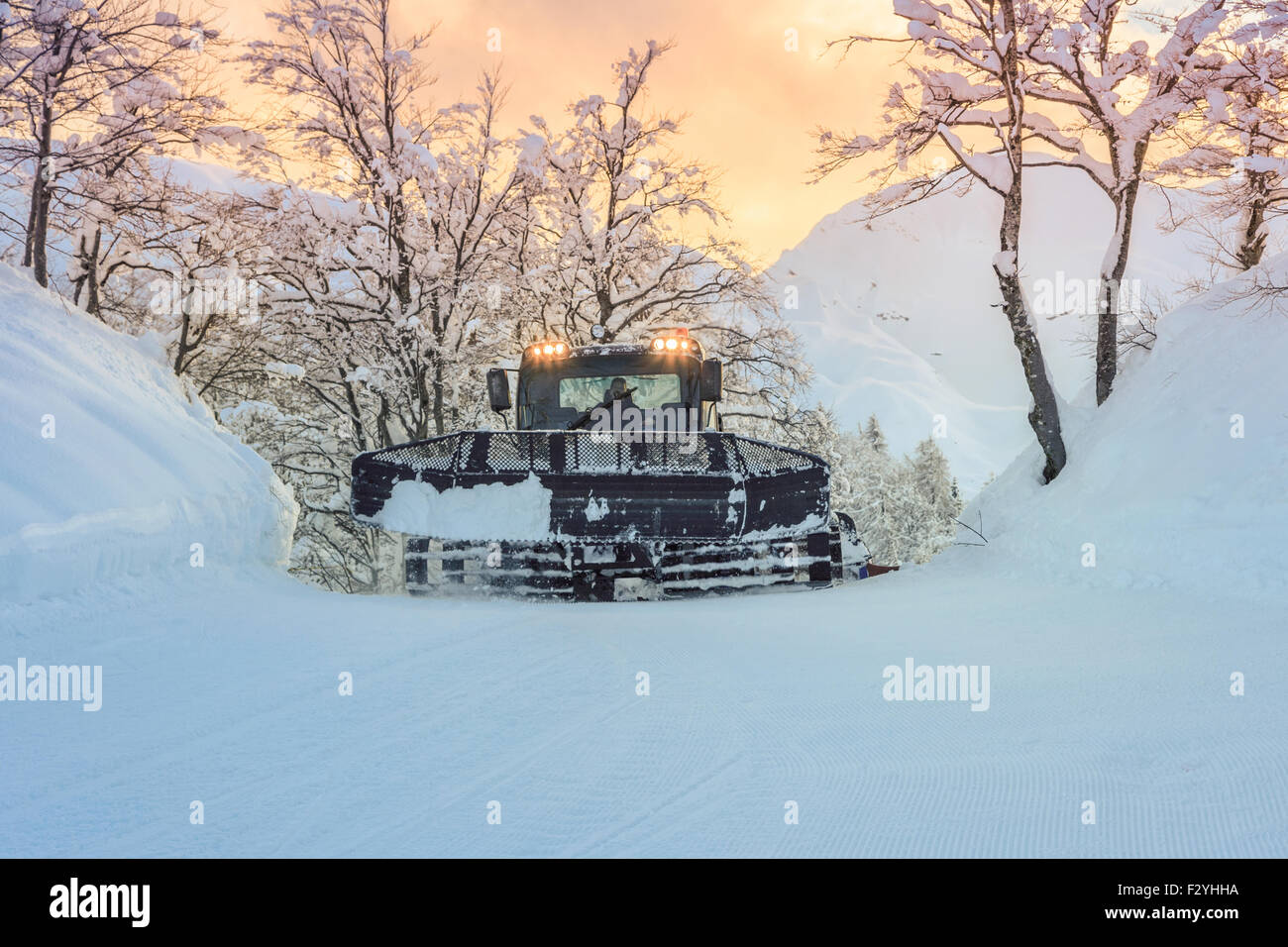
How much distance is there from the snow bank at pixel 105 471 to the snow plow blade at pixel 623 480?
114 cm

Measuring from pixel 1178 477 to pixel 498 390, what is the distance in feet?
21.0

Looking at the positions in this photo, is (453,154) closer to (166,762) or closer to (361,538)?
(361,538)

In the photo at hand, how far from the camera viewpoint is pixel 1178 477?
7438 millimetres

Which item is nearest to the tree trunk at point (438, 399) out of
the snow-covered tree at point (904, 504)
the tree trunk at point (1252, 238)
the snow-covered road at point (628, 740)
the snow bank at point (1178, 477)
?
the snow bank at point (1178, 477)

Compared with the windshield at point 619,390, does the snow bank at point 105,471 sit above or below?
below

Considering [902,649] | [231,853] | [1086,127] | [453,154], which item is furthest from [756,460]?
[453,154]

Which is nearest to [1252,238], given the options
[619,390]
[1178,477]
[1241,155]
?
[1241,155]

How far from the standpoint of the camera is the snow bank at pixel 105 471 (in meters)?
4.96

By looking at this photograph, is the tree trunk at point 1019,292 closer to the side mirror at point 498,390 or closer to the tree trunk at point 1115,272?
the tree trunk at point 1115,272

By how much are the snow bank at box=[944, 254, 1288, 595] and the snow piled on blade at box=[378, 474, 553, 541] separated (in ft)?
15.1

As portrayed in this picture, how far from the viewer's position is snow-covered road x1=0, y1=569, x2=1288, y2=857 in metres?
2.29
